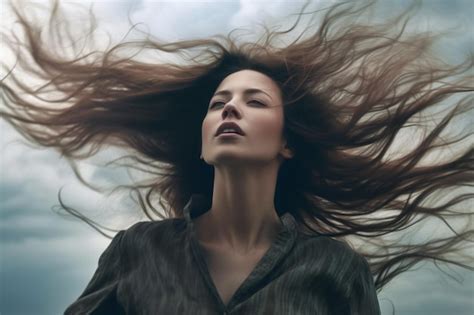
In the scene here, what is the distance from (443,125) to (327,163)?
0.53 m

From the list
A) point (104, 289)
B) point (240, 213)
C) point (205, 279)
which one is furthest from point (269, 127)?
point (104, 289)

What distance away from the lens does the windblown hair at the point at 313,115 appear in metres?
3.53

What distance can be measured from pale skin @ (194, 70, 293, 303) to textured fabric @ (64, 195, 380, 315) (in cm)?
8

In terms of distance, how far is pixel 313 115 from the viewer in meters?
3.53

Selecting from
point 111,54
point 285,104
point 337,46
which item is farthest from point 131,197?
point 337,46

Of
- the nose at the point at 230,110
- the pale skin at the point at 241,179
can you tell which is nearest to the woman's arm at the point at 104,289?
the pale skin at the point at 241,179

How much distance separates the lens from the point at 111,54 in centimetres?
367

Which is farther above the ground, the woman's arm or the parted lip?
the parted lip

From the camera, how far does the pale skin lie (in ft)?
10.2

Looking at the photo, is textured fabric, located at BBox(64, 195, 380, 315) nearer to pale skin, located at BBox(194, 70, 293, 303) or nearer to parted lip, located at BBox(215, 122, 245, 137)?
pale skin, located at BBox(194, 70, 293, 303)

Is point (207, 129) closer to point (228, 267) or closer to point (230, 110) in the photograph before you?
point (230, 110)

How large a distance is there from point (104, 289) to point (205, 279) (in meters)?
0.41

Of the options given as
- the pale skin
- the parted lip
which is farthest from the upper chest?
the parted lip

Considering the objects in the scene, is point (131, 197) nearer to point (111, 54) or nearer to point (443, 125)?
point (111, 54)
